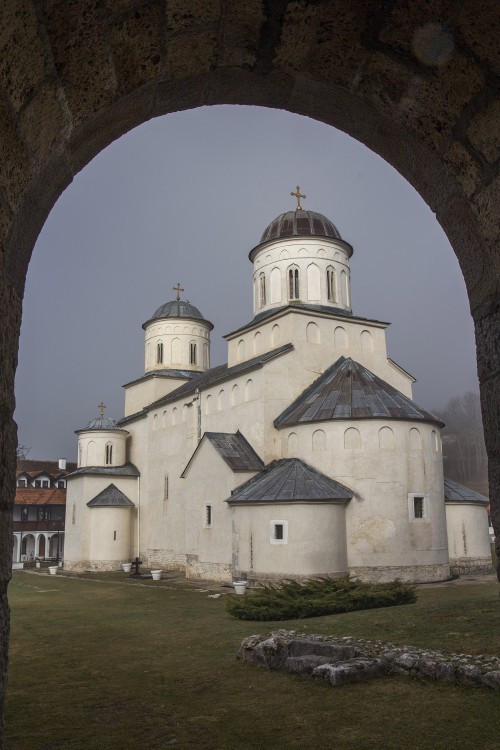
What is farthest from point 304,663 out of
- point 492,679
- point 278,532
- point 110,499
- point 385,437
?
point 110,499

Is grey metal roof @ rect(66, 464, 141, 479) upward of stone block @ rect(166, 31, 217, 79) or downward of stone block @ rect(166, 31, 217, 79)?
downward

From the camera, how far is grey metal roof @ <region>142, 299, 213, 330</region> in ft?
113

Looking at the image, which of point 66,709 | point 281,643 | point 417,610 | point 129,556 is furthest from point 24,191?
point 129,556

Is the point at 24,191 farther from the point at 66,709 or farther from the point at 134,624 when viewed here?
the point at 134,624

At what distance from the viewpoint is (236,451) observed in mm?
21156

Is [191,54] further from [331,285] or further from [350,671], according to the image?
[331,285]

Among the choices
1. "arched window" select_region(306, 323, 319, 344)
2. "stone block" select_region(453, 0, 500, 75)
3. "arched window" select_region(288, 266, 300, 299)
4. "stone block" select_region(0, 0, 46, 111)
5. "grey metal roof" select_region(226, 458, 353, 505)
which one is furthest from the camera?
"arched window" select_region(288, 266, 300, 299)

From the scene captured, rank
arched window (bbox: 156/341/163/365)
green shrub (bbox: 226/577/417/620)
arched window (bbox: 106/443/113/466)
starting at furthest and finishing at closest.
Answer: arched window (bbox: 156/341/163/365)
arched window (bbox: 106/443/113/466)
green shrub (bbox: 226/577/417/620)

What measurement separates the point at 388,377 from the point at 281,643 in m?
17.1

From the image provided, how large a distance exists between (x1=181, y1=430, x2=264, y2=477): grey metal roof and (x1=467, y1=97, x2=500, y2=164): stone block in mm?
17744

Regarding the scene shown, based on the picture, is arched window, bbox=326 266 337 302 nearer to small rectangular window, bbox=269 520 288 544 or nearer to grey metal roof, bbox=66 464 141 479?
small rectangular window, bbox=269 520 288 544

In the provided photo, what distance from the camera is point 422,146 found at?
3248mm

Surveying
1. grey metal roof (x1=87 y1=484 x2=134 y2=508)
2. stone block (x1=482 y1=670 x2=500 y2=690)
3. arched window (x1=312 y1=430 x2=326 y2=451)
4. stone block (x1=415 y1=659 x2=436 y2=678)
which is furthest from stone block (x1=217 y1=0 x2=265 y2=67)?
grey metal roof (x1=87 y1=484 x2=134 y2=508)

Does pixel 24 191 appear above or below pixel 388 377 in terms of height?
below
